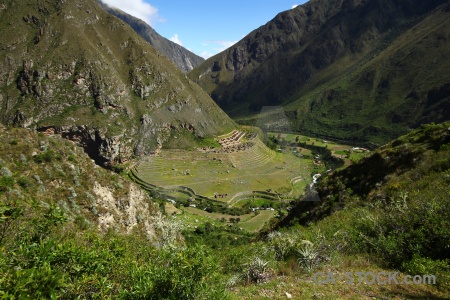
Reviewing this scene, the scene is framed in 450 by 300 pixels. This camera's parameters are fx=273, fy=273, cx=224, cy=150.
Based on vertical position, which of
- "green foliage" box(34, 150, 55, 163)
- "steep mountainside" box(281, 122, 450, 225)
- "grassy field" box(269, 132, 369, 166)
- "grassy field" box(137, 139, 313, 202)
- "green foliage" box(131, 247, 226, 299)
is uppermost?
"green foliage" box(34, 150, 55, 163)

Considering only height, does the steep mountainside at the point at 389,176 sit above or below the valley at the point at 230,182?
above

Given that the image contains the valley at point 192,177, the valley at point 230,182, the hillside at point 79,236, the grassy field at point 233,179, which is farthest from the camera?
the valley at point 230,182

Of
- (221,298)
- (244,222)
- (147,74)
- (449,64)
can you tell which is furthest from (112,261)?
(449,64)

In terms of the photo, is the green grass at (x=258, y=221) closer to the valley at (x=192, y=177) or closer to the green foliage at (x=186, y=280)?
the valley at (x=192, y=177)

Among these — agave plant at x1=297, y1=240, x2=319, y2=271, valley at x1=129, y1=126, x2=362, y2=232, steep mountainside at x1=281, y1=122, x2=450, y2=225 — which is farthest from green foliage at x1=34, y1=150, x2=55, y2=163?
valley at x1=129, y1=126, x2=362, y2=232

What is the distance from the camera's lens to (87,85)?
11338 centimetres

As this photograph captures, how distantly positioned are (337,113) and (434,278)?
189 meters

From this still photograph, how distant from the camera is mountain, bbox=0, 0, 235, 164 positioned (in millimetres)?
104438

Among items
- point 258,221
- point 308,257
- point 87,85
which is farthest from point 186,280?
point 87,85

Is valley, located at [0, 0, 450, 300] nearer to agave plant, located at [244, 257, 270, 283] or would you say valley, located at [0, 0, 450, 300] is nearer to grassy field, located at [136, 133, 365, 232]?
agave plant, located at [244, 257, 270, 283]

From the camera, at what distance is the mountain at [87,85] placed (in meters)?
104

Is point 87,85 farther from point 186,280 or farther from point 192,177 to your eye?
point 186,280

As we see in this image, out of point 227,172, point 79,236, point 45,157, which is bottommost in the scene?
point 227,172

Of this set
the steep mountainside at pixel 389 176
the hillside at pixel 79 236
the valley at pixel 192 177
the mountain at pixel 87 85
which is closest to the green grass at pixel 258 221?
the valley at pixel 192 177
